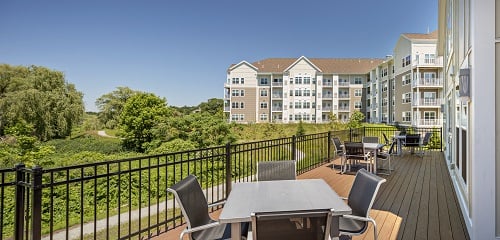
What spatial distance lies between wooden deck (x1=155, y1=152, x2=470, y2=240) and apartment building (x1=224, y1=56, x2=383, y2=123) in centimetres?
3140

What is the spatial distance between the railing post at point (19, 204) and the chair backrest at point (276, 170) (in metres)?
2.36

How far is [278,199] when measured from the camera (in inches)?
95.1

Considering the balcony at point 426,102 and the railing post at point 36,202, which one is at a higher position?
the balcony at point 426,102

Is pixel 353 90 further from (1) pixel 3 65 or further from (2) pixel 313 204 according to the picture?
(1) pixel 3 65

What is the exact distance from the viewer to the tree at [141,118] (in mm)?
29422

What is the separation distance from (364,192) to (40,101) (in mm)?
32966

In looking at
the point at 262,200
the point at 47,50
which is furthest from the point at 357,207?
the point at 47,50

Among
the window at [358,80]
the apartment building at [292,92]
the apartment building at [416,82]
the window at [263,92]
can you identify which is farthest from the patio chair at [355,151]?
the window at [358,80]

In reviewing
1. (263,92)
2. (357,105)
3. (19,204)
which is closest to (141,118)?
(263,92)

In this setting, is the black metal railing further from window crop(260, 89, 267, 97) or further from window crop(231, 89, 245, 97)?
window crop(231, 89, 245, 97)

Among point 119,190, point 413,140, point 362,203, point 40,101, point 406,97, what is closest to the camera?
point 362,203

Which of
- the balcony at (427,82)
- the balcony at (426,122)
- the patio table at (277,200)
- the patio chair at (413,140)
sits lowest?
the patio chair at (413,140)

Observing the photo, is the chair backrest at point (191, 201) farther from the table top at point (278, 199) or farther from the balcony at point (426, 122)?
the balcony at point (426, 122)

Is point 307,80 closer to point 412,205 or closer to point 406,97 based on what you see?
point 406,97
